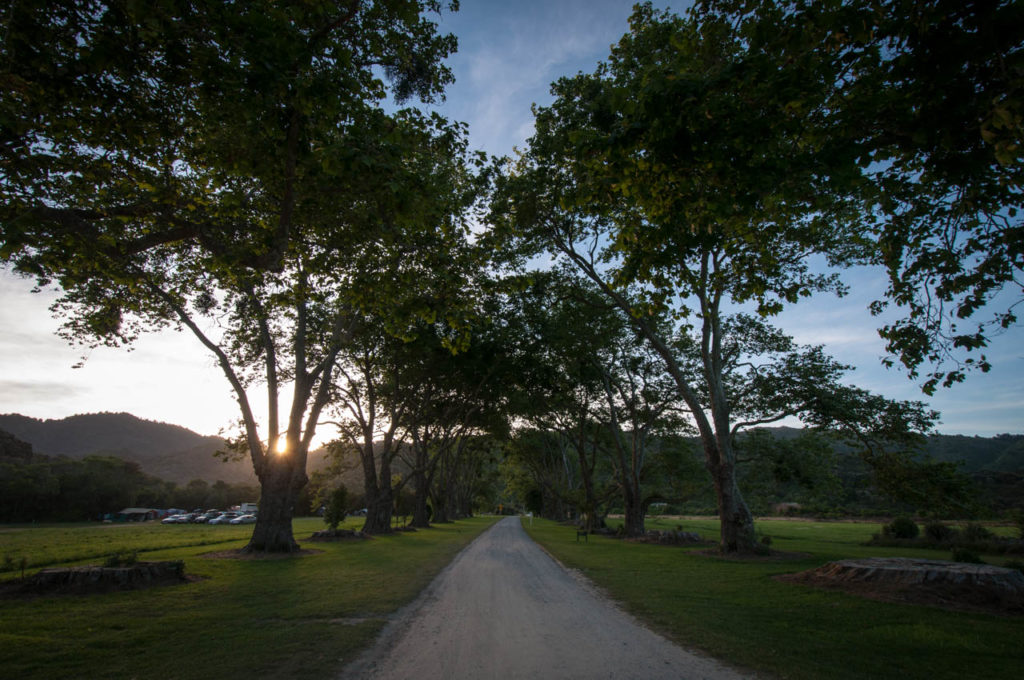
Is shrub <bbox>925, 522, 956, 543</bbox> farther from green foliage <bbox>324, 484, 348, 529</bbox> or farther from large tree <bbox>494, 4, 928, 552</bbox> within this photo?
green foliage <bbox>324, 484, 348, 529</bbox>

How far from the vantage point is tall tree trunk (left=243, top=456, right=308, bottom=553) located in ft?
54.0

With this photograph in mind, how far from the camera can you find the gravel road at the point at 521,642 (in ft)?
15.6

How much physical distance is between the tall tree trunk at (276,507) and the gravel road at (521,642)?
981cm

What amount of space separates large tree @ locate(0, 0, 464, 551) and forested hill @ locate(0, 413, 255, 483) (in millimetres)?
166028

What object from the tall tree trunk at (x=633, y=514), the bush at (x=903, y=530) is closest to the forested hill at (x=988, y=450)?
the bush at (x=903, y=530)

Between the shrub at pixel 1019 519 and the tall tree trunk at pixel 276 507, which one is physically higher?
the tall tree trunk at pixel 276 507

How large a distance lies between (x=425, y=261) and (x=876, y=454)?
613 inches

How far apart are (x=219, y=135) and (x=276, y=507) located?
45.9ft

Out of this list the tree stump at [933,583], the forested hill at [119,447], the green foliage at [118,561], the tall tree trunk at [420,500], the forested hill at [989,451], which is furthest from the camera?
the forested hill at [119,447]

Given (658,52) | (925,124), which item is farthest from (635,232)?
(658,52)

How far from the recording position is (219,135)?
24.3 ft

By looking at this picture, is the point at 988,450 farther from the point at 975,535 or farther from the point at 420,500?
the point at 420,500

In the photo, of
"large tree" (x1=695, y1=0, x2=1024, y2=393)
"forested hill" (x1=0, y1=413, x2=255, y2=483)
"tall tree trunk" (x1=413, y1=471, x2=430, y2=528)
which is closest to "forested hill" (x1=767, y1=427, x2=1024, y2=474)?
"tall tree trunk" (x1=413, y1=471, x2=430, y2=528)

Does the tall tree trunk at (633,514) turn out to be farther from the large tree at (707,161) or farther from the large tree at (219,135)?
the large tree at (219,135)
